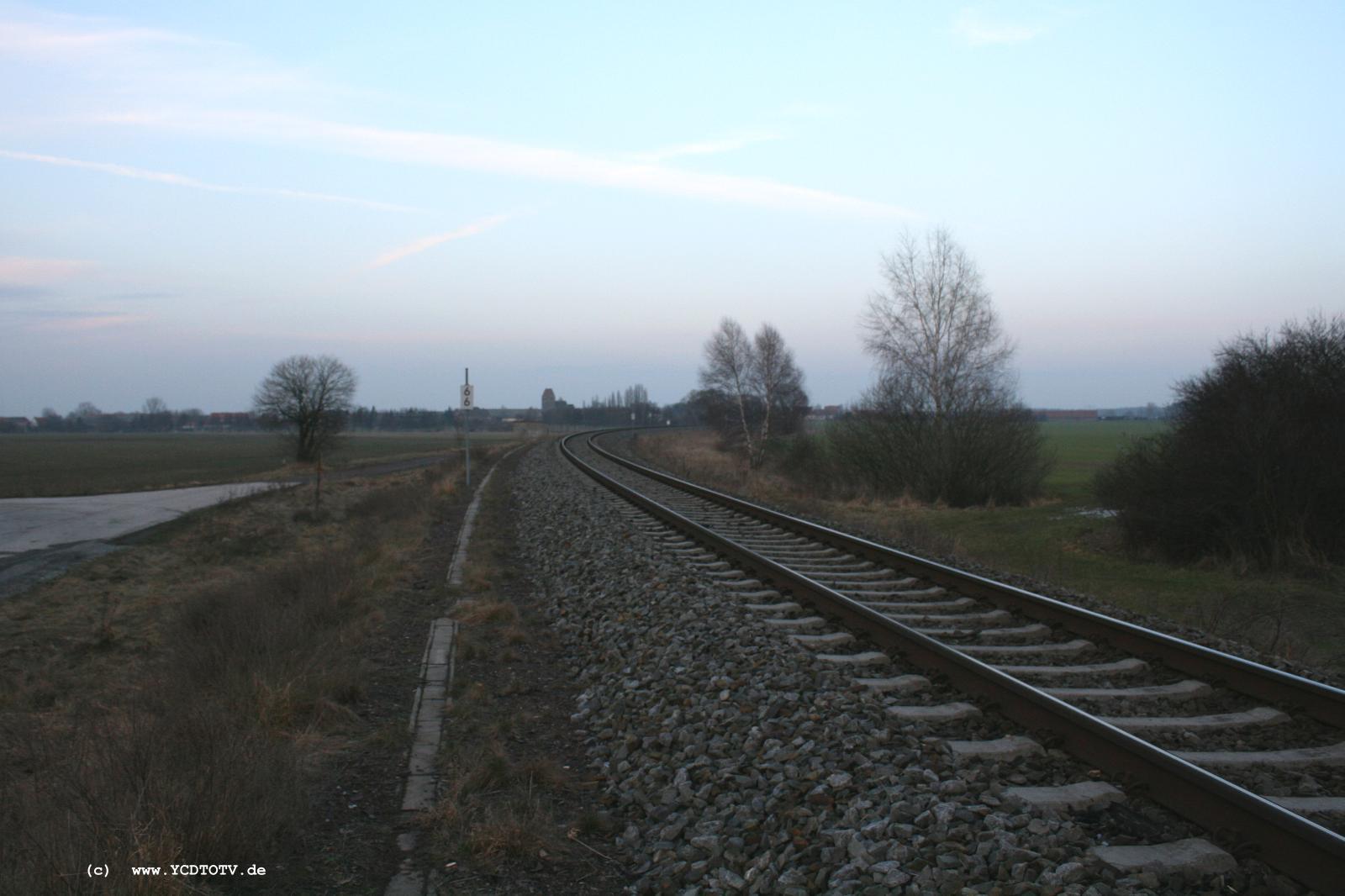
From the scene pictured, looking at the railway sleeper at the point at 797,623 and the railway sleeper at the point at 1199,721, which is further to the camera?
the railway sleeper at the point at 797,623

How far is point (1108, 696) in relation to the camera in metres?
5.86

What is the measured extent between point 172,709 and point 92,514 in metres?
27.3

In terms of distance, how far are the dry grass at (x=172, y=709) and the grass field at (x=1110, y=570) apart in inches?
315

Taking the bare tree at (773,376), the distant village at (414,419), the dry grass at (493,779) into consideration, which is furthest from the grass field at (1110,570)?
the distant village at (414,419)

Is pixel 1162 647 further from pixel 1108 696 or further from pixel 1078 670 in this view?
pixel 1108 696

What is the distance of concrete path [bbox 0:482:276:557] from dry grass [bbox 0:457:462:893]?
6.68 meters

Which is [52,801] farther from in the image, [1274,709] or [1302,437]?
[1302,437]

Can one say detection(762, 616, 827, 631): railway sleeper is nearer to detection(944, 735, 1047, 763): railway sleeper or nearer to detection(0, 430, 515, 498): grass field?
detection(944, 735, 1047, 763): railway sleeper

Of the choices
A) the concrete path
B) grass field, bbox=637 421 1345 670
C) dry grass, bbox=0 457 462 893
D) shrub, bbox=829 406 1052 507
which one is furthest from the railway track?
the concrete path

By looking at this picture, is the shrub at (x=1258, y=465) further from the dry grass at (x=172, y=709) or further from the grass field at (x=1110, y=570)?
the dry grass at (x=172, y=709)

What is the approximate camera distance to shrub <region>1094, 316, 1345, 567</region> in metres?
14.2

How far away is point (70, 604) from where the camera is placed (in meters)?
15.3

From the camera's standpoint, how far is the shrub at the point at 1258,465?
46.5 ft

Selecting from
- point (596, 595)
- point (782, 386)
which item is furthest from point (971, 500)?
point (782, 386)
